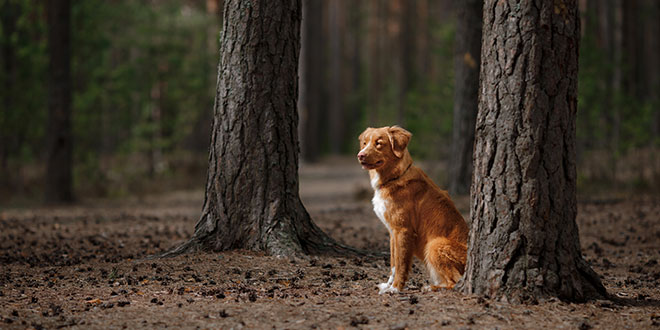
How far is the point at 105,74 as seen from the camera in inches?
681

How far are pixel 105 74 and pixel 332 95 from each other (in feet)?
92.7

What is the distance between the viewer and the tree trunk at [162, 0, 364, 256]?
19.6ft

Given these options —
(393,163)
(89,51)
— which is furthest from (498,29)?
(89,51)

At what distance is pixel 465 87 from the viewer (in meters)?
11.3

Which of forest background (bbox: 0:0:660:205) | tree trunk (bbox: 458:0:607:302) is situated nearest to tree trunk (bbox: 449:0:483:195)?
forest background (bbox: 0:0:660:205)

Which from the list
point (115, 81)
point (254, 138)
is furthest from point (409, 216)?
point (115, 81)

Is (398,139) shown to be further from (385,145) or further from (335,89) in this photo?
(335,89)

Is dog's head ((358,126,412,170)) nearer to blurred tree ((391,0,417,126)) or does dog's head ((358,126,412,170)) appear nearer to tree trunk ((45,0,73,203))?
tree trunk ((45,0,73,203))

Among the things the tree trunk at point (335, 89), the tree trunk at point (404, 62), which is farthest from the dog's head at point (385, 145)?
the tree trunk at point (335, 89)

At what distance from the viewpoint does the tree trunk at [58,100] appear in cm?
1301

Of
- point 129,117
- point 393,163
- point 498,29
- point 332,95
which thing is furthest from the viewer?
point 332,95

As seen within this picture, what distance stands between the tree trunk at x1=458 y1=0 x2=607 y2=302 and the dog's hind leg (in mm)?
360

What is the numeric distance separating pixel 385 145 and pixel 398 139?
0.11 metres

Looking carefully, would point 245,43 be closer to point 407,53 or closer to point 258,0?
point 258,0
